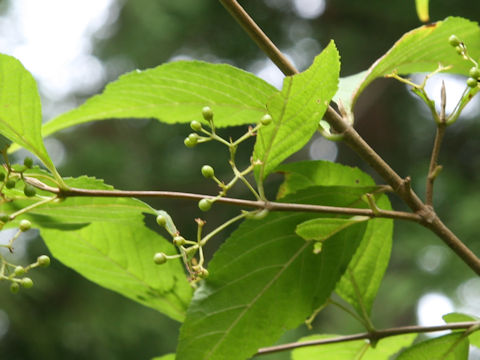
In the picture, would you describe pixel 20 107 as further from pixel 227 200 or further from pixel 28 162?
pixel 227 200

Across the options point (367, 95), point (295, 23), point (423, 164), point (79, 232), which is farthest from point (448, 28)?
point (295, 23)

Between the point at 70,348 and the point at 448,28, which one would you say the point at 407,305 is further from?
the point at 448,28

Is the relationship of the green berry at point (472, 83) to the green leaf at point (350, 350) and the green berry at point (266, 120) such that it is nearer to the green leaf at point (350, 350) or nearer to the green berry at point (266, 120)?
the green berry at point (266, 120)

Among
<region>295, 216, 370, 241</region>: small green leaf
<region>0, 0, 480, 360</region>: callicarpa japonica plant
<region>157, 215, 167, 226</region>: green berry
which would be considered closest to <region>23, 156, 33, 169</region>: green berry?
<region>0, 0, 480, 360</region>: callicarpa japonica plant

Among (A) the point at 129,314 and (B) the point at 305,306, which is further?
(A) the point at 129,314

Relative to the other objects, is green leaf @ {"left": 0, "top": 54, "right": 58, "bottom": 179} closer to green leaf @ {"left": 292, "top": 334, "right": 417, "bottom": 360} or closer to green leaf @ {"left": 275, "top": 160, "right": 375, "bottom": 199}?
green leaf @ {"left": 275, "top": 160, "right": 375, "bottom": 199}

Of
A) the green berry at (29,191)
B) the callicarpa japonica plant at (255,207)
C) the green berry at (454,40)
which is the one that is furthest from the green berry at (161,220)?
the green berry at (454,40)
